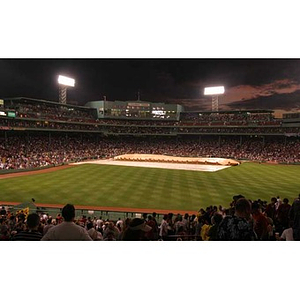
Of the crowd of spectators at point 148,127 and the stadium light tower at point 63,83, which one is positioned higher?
the stadium light tower at point 63,83

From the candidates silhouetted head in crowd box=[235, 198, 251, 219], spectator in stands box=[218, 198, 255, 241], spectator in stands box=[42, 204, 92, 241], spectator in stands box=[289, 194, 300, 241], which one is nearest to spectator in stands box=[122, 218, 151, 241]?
spectator in stands box=[42, 204, 92, 241]

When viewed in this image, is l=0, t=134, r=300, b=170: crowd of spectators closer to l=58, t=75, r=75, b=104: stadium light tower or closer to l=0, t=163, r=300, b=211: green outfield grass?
l=0, t=163, r=300, b=211: green outfield grass

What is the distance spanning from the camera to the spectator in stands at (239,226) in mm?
4734

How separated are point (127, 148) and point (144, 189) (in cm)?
4680

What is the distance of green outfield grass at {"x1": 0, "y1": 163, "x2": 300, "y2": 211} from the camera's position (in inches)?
813

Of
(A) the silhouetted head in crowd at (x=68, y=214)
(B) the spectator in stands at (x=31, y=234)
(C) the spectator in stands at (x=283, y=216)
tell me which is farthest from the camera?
(C) the spectator in stands at (x=283, y=216)

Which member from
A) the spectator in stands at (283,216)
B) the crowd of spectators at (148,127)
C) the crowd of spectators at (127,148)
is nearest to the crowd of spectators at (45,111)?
the crowd of spectators at (148,127)

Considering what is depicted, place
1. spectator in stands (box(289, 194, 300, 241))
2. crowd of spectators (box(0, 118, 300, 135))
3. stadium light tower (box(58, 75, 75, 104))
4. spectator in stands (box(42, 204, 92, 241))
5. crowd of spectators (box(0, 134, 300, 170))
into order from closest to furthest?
spectator in stands (box(42, 204, 92, 241)), spectator in stands (box(289, 194, 300, 241)), crowd of spectators (box(0, 134, 300, 170)), crowd of spectators (box(0, 118, 300, 135)), stadium light tower (box(58, 75, 75, 104))

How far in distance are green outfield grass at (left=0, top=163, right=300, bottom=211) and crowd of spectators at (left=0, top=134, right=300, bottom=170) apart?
41.7 feet

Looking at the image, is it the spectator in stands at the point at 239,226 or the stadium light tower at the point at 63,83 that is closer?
the spectator in stands at the point at 239,226

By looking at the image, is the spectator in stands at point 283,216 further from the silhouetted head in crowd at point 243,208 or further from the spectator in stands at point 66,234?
the spectator in stands at point 66,234

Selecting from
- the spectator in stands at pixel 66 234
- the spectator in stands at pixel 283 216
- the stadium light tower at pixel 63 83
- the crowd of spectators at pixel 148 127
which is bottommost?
the spectator in stands at pixel 283 216

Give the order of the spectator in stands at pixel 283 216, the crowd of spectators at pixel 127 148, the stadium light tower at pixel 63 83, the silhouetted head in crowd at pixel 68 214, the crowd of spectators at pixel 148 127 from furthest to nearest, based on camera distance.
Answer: the stadium light tower at pixel 63 83 → the crowd of spectators at pixel 148 127 → the crowd of spectators at pixel 127 148 → the spectator in stands at pixel 283 216 → the silhouetted head in crowd at pixel 68 214

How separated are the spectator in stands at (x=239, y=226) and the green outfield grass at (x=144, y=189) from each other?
1430cm
